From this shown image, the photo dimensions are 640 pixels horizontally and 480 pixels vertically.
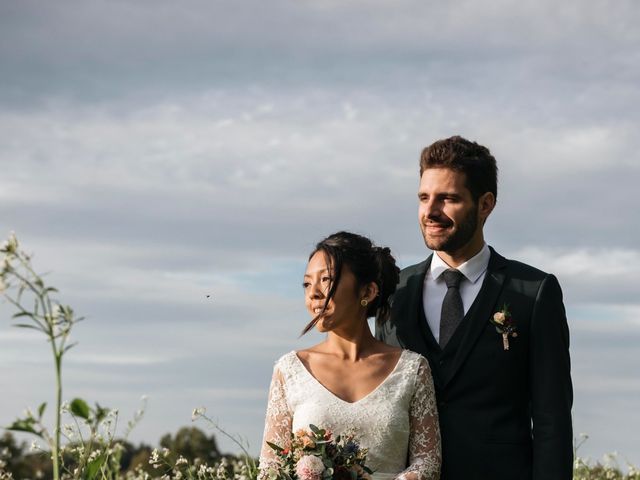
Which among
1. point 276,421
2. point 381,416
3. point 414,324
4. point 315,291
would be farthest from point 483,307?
point 276,421

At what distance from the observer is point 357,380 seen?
182 inches

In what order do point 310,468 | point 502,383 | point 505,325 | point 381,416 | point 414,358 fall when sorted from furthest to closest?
point 505,325 → point 502,383 → point 414,358 → point 381,416 → point 310,468

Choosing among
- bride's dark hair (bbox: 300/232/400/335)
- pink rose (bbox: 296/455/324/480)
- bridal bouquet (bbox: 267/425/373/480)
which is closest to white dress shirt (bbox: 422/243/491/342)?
bride's dark hair (bbox: 300/232/400/335)

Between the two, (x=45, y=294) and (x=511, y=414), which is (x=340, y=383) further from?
(x=45, y=294)

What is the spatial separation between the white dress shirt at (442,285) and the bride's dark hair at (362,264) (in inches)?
15.0

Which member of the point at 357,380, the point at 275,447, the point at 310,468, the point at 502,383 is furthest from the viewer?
the point at 502,383

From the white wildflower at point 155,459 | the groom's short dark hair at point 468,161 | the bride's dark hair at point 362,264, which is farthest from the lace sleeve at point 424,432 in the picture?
the white wildflower at point 155,459

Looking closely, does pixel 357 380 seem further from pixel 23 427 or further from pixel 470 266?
pixel 23 427

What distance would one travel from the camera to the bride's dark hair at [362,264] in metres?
4.54

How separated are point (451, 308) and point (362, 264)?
758mm

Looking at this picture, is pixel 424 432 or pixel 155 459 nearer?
pixel 424 432

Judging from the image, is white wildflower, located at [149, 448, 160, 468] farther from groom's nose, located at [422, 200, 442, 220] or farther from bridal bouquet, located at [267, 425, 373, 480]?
groom's nose, located at [422, 200, 442, 220]

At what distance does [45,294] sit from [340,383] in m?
3.10

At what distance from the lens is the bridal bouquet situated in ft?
12.5
